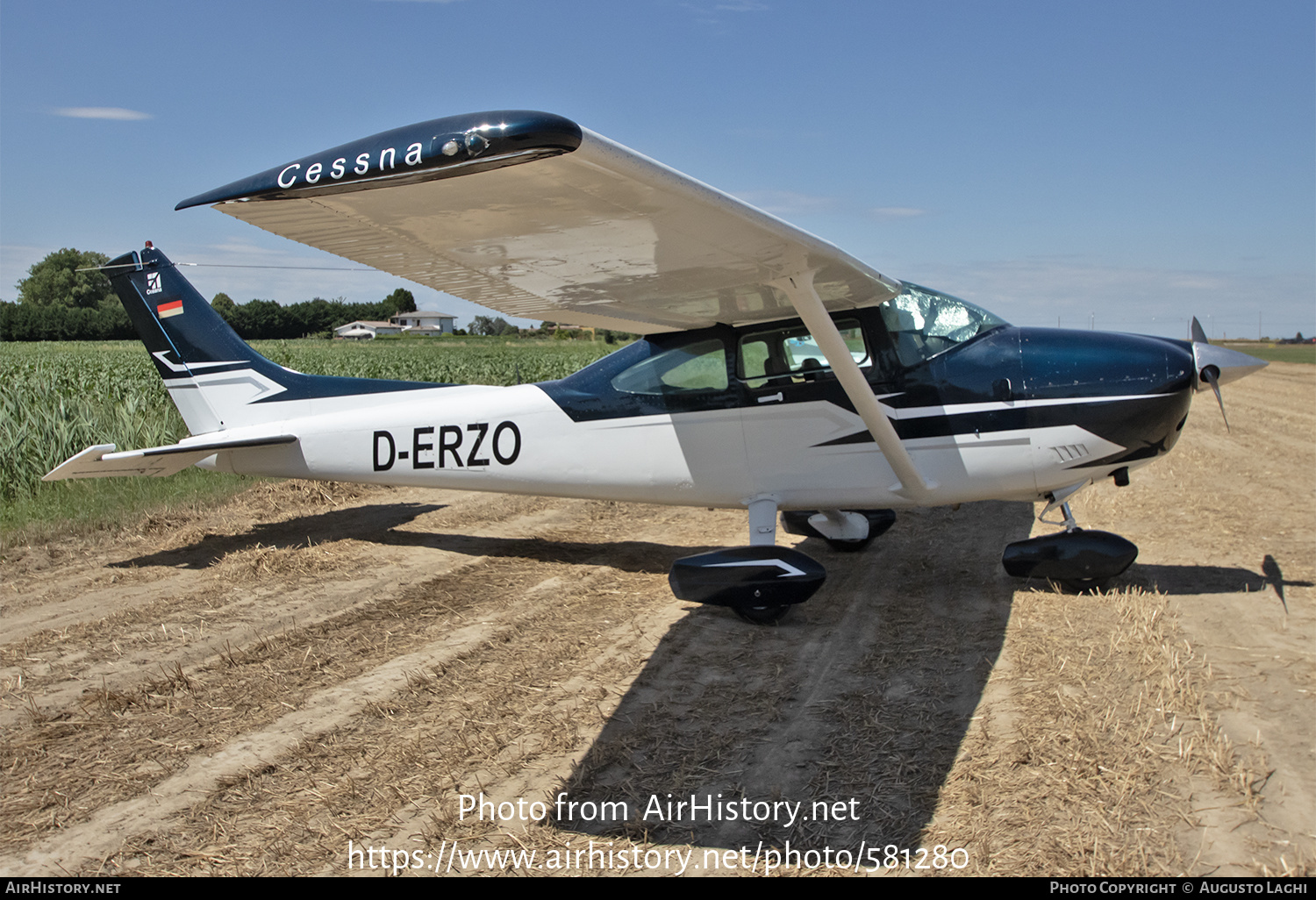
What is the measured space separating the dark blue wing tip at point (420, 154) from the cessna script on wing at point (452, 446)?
384 centimetres

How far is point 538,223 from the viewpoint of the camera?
3508mm

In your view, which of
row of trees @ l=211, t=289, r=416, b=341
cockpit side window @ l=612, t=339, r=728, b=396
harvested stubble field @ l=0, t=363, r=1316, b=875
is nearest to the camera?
harvested stubble field @ l=0, t=363, r=1316, b=875

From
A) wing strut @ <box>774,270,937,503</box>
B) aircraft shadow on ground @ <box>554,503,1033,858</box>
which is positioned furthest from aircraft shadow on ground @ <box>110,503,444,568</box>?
wing strut @ <box>774,270,937,503</box>

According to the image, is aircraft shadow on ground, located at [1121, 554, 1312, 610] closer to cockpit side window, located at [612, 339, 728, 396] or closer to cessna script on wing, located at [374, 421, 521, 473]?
cockpit side window, located at [612, 339, 728, 396]

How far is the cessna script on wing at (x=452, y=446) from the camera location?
6617 mm

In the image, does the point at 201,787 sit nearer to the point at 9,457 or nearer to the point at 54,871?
the point at 54,871

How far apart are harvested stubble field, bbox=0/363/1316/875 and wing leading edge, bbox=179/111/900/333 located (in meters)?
2.17

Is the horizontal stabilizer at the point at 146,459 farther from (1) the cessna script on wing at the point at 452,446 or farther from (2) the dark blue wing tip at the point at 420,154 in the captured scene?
(2) the dark blue wing tip at the point at 420,154

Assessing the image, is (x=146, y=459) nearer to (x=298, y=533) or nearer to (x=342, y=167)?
(x=298, y=533)

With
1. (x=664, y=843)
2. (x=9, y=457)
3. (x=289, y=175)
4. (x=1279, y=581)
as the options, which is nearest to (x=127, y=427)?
(x=9, y=457)

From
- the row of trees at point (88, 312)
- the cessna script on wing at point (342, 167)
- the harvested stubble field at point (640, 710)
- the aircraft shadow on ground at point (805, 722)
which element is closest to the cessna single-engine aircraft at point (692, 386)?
the cessna script on wing at point (342, 167)

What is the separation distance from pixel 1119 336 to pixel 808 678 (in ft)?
10.9

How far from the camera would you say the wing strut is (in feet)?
15.6

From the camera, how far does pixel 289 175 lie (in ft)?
9.16
